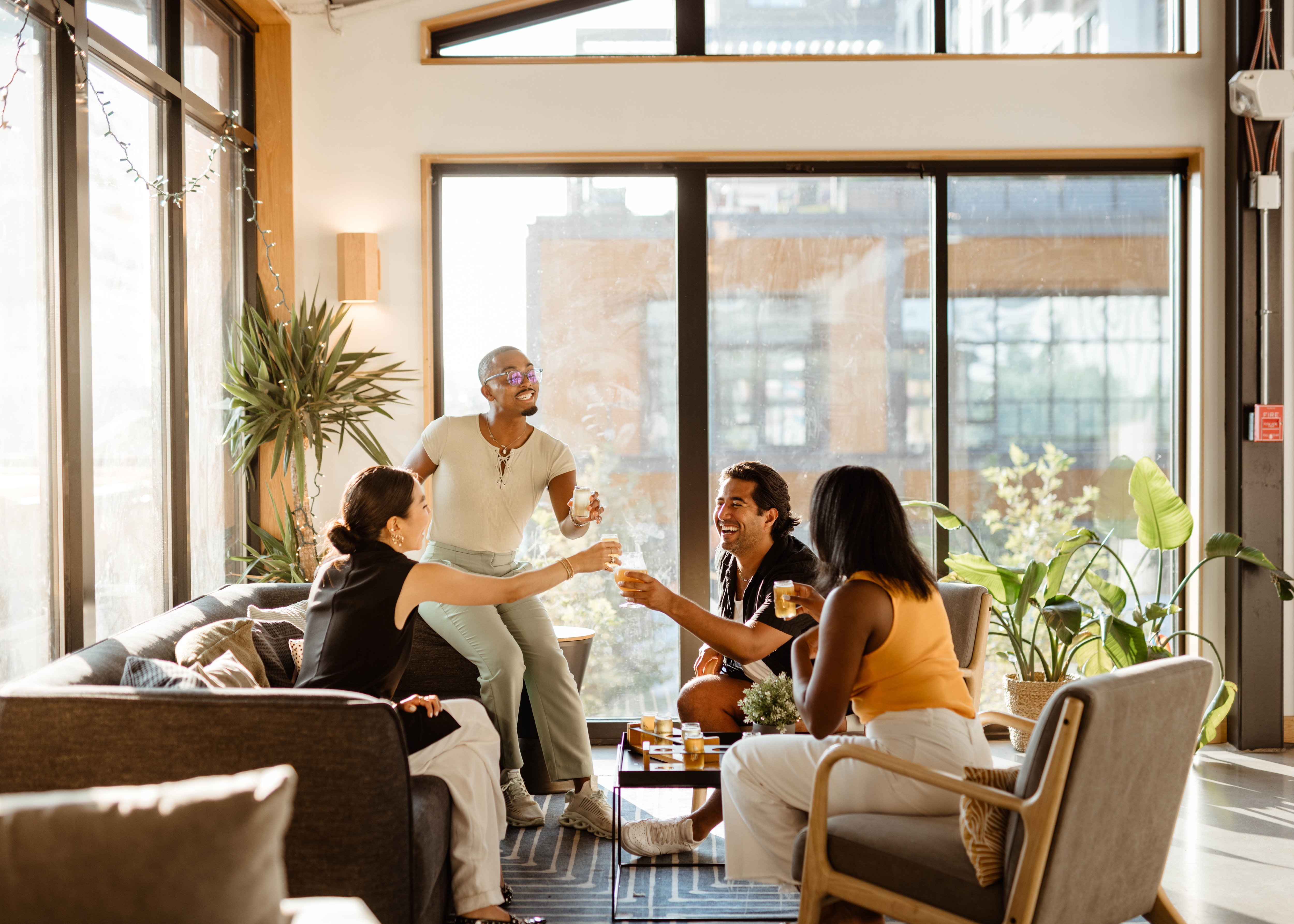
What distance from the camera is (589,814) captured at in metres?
3.51

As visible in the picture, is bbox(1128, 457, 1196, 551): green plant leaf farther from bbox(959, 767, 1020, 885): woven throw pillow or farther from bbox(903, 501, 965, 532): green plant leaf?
bbox(959, 767, 1020, 885): woven throw pillow

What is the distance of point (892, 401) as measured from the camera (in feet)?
15.8

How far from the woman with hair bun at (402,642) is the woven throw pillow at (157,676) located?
0.82ft

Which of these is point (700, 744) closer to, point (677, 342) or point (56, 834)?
point (56, 834)

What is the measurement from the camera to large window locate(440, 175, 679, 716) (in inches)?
187

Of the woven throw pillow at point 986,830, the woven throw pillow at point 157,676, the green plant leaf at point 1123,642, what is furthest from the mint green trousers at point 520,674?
the green plant leaf at point 1123,642

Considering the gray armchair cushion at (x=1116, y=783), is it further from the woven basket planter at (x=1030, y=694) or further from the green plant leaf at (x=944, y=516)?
the green plant leaf at (x=944, y=516)

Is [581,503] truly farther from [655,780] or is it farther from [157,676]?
[157,676]

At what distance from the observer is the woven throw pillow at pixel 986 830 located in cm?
203

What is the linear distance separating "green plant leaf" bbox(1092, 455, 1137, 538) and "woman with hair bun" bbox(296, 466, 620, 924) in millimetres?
3300

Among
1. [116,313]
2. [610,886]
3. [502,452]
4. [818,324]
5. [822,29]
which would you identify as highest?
[822,29]

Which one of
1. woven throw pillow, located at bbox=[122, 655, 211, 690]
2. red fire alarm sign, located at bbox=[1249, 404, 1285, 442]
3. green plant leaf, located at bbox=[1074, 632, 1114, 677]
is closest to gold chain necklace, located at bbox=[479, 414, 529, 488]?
woven throw pillow, located at bbox=[122, 655, 211, 690]

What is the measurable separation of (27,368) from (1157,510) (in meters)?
4.20

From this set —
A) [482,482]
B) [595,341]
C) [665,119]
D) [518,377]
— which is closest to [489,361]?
[518,377]
